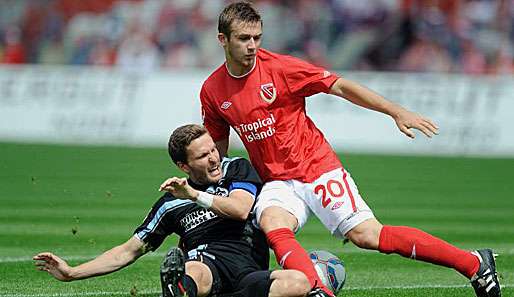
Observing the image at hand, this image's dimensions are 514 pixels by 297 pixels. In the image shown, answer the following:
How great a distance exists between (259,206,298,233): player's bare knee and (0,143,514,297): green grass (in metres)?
0.95

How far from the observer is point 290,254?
22.4 feet

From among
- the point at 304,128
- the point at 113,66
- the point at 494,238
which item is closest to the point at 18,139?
the point at 113,66

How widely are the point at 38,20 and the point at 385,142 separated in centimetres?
978

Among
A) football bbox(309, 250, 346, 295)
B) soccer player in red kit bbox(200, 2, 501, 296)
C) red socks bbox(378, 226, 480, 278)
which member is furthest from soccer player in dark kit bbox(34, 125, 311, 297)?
red socks bbox(378, 226, 480, 278)

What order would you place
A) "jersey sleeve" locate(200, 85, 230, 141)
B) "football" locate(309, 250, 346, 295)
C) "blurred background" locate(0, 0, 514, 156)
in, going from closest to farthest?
"football" locate(309, 250, 346, 295) < "jersey sleeve" locate(200, 85, 230, 141) < "blurred background" locate(0, 0, 514, 156)

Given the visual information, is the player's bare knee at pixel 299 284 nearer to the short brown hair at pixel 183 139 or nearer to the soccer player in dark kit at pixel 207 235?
the soccer player in dark kit at pixel 207 235

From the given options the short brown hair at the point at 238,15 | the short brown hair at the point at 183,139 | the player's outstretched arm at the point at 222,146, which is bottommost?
the player's outstretched arm at the point at 222,146

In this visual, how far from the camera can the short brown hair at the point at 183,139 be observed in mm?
6941

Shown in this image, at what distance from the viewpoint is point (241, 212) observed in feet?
22.8

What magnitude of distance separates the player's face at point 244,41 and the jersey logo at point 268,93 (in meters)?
0.22

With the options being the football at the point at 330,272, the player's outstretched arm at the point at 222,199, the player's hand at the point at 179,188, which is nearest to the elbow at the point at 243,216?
the player's outstretched arm at the point at 222,199

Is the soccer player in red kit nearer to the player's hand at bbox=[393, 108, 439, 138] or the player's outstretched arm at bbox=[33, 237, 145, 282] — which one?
the player's hand at bbox=[393, 108, 439, 138]

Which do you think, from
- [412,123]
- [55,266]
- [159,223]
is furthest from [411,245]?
[55,266]

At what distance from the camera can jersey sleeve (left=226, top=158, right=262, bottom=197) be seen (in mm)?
7202
